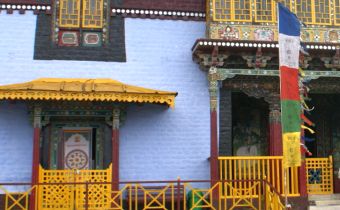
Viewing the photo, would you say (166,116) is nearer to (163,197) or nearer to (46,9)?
(163,197)

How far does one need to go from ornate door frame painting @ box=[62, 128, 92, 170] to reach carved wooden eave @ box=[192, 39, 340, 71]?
3.70 m

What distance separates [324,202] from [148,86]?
568 centimetres

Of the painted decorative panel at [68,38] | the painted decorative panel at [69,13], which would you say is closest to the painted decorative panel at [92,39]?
the painted decorative panel at [68,38]

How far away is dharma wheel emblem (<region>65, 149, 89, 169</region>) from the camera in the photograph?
45.3ft

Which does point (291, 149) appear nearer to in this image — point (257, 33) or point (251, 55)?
point (251, 55)

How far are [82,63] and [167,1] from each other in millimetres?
2981

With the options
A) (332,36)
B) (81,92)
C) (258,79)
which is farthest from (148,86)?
(332,36)

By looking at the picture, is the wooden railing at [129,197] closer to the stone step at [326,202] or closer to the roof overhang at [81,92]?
the stone step at [326,202]

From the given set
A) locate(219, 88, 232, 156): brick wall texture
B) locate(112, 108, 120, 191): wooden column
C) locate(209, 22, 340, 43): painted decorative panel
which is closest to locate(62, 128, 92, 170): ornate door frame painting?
locate(112, 108, 120, 191): wooden column

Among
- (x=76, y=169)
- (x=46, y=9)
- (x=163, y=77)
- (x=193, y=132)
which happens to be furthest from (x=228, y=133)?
(x=46, y=9)

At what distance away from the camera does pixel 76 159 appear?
13.9 m

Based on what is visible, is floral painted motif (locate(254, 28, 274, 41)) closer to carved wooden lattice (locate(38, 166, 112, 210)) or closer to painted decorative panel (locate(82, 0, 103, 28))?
painted decorative panel (locate(82, 0, 103, 28))

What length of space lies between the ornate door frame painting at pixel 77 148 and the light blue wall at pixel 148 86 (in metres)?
0.89

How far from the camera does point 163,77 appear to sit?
47.2ft
